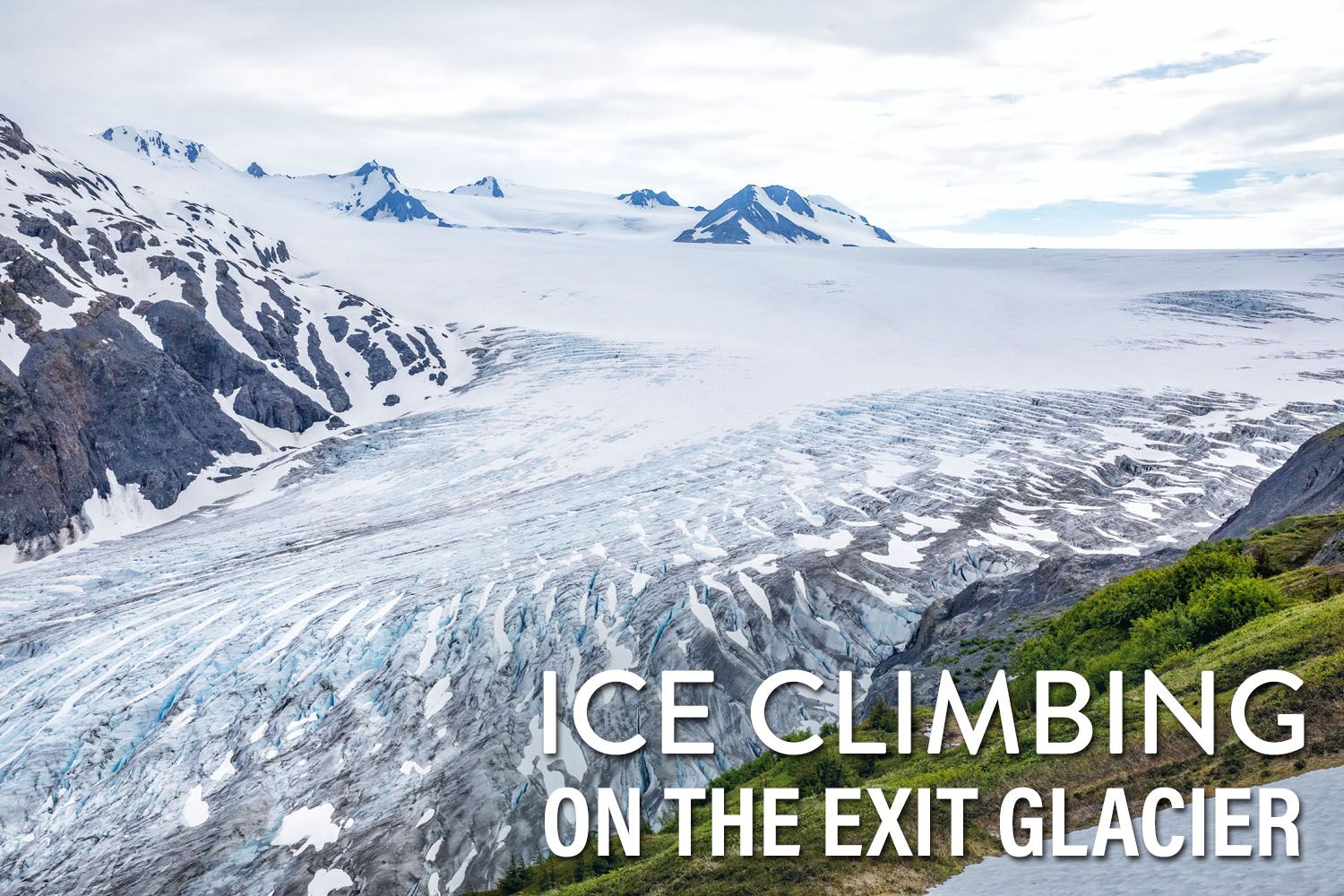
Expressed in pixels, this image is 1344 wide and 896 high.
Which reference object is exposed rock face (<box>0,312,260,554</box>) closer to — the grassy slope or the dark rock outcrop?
the dark rock outcrop

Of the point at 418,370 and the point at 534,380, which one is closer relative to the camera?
the point at 534,380

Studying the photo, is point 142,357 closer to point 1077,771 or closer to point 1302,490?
point 1302,490

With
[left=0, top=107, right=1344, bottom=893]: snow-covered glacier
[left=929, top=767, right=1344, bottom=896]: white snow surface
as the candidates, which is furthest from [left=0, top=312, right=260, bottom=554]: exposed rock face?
[left=929, top=767, right=1344, bottom=896]: white snow surface

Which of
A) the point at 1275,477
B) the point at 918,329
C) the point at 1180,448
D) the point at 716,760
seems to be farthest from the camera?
the point at 918,329

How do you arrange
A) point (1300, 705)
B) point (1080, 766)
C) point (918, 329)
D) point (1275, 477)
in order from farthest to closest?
point (918, 329) → point (1275, 477) → point (1080, 766) → point (1300, 705)

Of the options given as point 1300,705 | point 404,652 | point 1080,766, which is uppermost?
point 1300,705

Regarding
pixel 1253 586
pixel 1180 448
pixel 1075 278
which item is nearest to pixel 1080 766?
pixel 1253 586

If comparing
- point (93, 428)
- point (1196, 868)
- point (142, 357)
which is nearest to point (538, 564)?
point (1196, 868)

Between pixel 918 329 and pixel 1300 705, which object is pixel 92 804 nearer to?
pixel 1300 705

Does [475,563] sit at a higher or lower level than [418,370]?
lower
